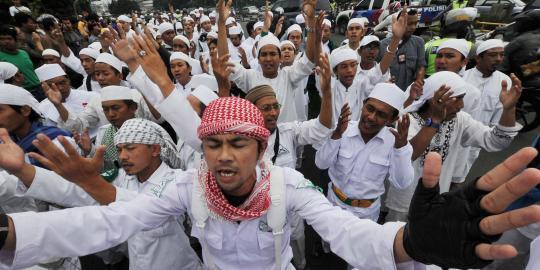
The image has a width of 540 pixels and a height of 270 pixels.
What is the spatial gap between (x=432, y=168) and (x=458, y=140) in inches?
88.1

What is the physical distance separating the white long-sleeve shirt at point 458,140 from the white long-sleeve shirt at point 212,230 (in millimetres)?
1677

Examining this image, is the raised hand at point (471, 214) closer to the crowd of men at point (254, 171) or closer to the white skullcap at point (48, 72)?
the crowd of men at point (254, 171)

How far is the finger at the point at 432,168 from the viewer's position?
3.16 feet

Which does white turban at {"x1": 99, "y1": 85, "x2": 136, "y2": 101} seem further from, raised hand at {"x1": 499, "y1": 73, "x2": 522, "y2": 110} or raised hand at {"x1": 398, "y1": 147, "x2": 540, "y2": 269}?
raised hand at {"x1": 499, "y1": 73, "x2": 522, "y2": 110}

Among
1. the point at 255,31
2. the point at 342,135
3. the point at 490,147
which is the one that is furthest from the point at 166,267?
Answer: the point at 255,31

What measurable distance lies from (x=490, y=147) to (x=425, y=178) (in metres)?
2.26

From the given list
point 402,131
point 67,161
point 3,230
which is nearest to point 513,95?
point 402,131

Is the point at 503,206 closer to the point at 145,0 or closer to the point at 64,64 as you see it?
Answer: the point at 64,64

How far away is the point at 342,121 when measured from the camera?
7.95ft

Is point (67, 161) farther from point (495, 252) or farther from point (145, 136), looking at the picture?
point (495, 252)

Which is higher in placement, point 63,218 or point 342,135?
point 63,218

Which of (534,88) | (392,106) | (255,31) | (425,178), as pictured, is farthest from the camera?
(255,31)

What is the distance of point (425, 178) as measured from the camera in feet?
3.28

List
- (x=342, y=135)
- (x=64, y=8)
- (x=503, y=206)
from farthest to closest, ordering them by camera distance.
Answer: (x=64, y=8) < (x=342, y=135) < (x=503, y=206)
